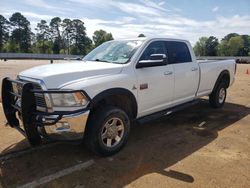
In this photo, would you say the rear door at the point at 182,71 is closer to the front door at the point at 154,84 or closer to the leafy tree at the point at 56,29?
the front door at the point at 154,84

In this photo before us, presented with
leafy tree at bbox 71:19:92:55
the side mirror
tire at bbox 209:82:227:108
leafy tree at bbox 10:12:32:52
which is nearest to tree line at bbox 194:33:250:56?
leafy tree at bbox 71:19:92:55

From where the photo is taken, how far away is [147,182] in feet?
12.2

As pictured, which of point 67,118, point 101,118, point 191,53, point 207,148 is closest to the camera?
point 67,118

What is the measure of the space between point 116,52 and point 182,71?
4.97ft

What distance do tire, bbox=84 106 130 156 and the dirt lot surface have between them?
0.17 metres

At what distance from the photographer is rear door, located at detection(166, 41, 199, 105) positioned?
229 inches

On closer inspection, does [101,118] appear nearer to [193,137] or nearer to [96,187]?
[96,187]

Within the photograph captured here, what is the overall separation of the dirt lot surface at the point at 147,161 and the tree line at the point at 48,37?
8973cm

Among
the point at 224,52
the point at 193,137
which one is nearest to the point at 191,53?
the point at 193,137

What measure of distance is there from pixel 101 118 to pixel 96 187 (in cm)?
105

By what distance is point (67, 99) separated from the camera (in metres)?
3.92

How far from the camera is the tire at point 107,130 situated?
166 inches

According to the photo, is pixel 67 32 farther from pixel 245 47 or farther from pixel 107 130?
pixel 107 130

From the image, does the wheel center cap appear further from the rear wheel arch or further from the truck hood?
the truck hood
